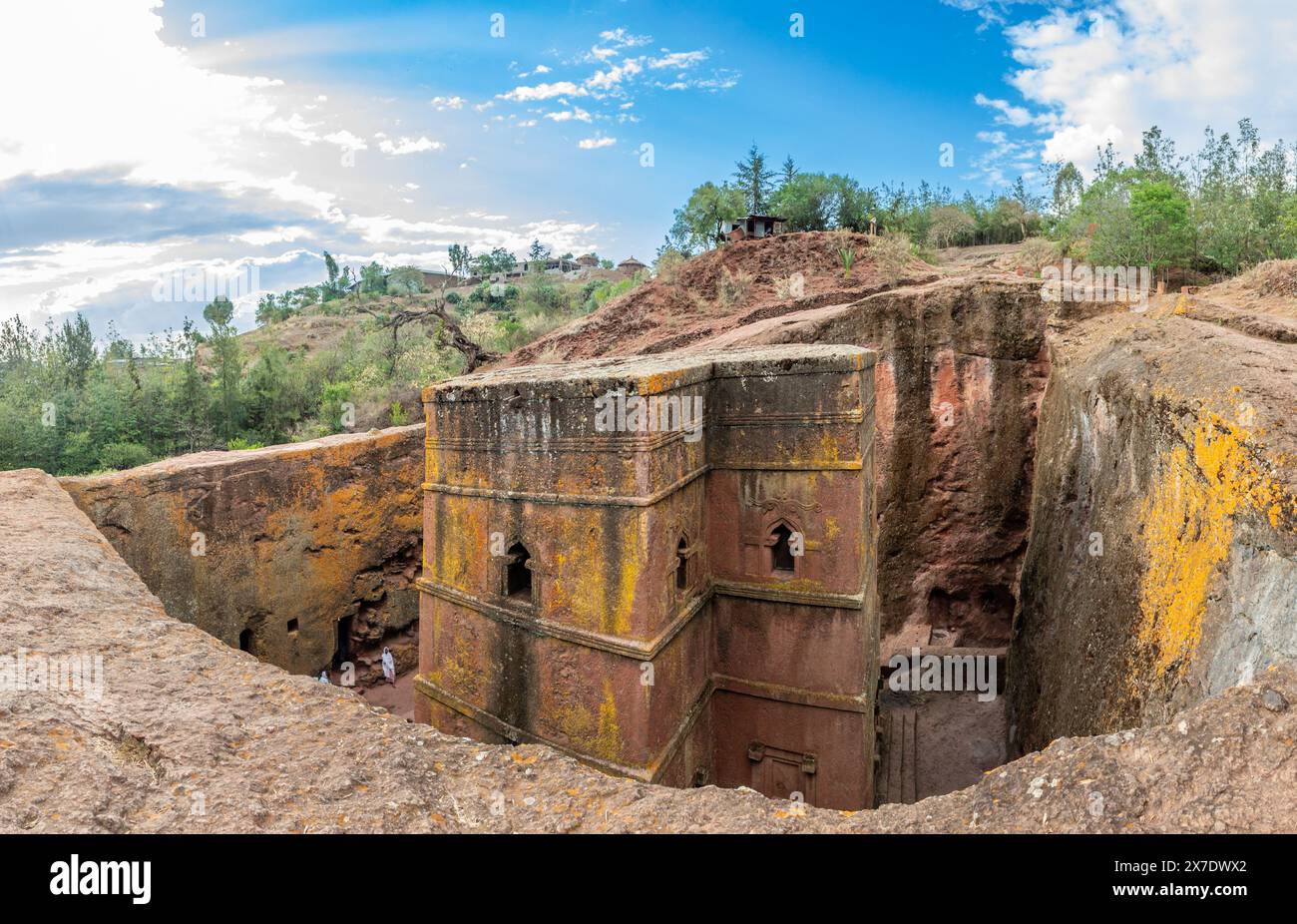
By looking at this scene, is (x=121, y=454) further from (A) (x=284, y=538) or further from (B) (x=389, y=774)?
(B) (x=389, y=774)

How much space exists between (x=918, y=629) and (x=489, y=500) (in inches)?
337

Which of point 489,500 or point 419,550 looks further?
point 419,550

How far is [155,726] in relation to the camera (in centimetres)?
357

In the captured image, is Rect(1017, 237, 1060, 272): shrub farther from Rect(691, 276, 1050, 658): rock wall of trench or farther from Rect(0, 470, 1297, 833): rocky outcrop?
Rect(0, 470, 1297, 833): rocky outcrop

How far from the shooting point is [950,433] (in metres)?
11.9

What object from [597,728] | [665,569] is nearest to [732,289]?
[665,569]

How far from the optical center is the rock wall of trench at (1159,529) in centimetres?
406

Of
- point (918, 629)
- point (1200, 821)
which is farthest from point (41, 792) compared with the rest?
point (918, 629)

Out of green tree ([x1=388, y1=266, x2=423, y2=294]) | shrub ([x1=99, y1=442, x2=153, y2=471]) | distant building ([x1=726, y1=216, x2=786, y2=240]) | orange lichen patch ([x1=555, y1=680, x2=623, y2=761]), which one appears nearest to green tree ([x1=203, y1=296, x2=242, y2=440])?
shrub ([x1=99, y1=442, x2=153, y2=471])

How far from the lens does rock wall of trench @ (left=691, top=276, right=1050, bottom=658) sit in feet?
38.1

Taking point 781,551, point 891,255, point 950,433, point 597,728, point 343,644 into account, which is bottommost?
point 343,644

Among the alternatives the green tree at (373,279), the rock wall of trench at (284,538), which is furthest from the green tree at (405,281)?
the rock wall of trench at (284,538)

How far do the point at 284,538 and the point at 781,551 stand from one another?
291 inches
